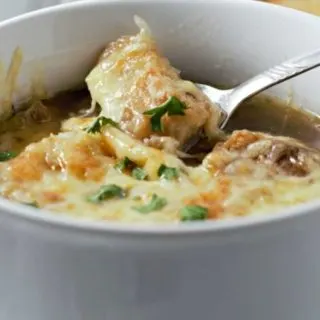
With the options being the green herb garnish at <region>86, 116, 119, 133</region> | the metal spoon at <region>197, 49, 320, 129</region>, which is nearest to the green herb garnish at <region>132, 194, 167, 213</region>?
the green herb garnish at <region>86, 116, 119, 133</region>

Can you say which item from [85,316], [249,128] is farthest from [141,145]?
[85,316]

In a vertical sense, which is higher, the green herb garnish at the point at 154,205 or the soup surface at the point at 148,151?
the green herb garnish at the point at 154,205

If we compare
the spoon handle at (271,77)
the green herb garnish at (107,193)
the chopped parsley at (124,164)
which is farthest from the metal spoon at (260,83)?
Answer: the green herb garnish at (107,193)

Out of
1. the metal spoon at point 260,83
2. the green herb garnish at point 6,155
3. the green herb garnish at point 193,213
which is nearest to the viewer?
the green herb garnish at point 193,213

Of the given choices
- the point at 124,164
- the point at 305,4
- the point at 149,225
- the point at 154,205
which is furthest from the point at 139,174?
the point at 305,4

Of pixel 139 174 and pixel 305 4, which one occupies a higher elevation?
pixel 139 174

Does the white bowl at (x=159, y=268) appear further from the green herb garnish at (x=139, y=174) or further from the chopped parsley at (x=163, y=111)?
the chopped parsley at (x=163, y=111)

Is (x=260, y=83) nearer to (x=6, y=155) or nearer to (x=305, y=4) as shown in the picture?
(x=6, y=155)
